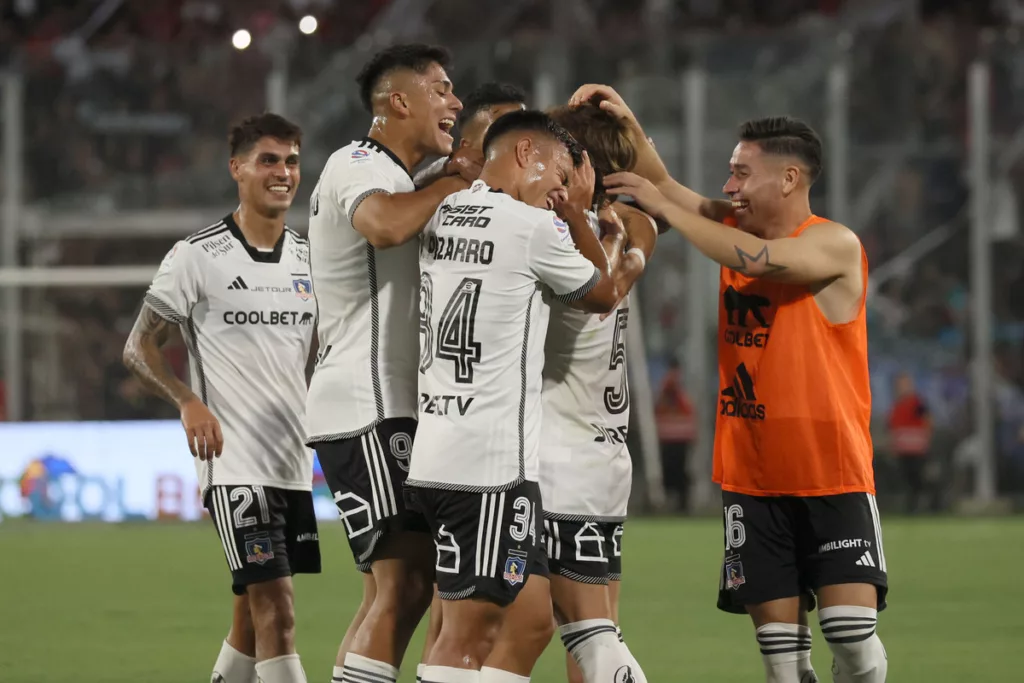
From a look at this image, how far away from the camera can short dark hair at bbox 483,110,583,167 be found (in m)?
4.86

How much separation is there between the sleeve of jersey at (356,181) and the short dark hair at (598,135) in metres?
0.77

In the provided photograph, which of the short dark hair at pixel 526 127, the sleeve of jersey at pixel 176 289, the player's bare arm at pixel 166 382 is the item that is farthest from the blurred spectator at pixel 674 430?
the short dark hair at pixel 526 127

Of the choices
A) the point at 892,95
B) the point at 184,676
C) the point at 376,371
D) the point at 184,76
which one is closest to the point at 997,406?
the point at 892,95

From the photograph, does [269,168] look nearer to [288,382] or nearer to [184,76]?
[288,382]

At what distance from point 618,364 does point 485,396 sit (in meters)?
0.87

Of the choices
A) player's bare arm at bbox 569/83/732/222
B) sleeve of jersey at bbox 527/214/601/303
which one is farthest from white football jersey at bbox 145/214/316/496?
sleeve of jersey at bbox 527/214/601/303

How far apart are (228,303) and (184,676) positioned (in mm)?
2053

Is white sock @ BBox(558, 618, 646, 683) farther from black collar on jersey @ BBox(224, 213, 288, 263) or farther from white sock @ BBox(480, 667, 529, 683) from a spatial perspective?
black collar on jersey @ BBox(224, 213, 288, 263)

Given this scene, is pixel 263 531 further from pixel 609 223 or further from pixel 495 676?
pixel 609 223

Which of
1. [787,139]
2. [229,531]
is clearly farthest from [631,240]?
[229,531]

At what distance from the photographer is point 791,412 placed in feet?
18.1

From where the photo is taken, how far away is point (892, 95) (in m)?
18.0

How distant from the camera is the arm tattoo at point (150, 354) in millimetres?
6387

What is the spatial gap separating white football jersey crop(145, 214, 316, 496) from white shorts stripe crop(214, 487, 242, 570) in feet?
0.19
